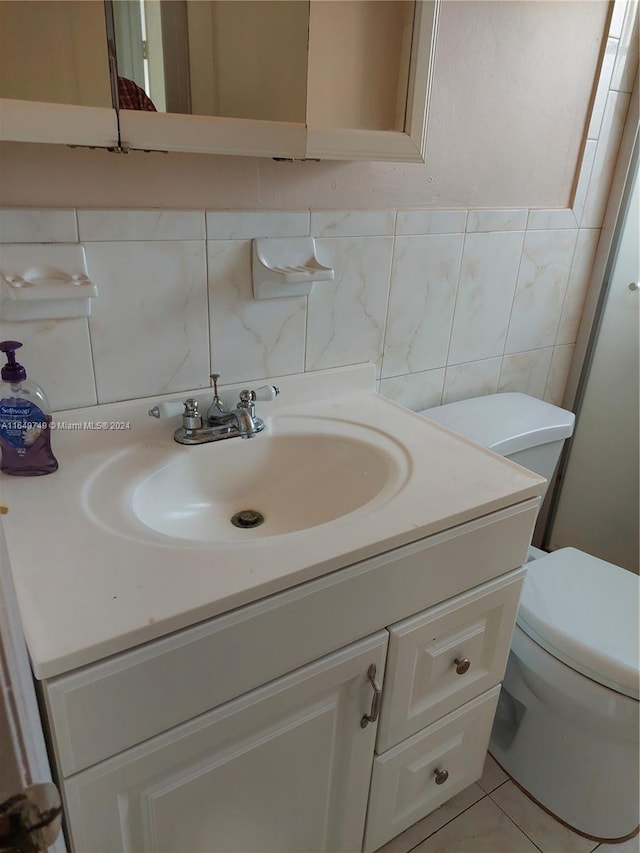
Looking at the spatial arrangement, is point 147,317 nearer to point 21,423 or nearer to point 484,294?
point 21,423

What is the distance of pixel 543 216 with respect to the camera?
4.69 ft

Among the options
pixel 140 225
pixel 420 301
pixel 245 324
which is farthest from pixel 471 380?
pixel 140 225

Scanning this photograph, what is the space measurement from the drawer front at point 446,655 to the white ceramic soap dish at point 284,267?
0.60 metres

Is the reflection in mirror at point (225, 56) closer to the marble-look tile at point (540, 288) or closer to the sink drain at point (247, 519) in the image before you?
the sink drain at point (247, 519)

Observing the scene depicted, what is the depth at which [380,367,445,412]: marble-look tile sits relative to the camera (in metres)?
1.36

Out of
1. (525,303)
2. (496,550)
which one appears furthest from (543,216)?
(496,550)

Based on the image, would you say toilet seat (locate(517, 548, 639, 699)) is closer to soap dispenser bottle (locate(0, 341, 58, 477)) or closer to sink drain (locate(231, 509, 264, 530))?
sink drain (locate(231, 509, 264, 530))

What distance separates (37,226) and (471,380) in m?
1.04

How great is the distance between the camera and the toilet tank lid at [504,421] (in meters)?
1.31

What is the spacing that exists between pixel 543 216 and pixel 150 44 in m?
0.98

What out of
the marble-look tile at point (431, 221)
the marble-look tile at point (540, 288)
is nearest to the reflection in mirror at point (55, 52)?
the marble-look tile at point (431, 221)

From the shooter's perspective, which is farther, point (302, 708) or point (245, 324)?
point (245, 324)

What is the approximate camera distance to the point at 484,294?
1417 mm

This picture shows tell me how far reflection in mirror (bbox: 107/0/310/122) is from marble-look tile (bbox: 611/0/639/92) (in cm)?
88
